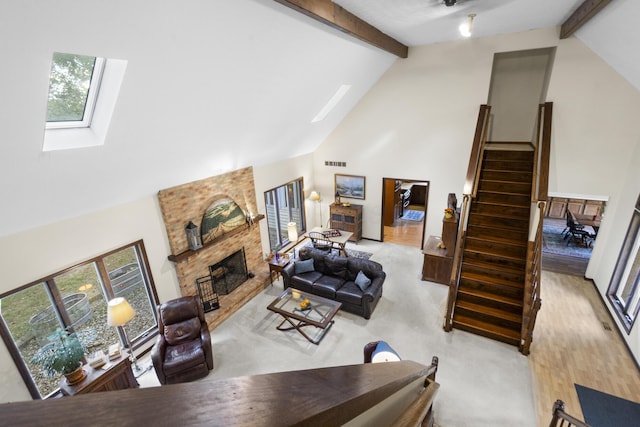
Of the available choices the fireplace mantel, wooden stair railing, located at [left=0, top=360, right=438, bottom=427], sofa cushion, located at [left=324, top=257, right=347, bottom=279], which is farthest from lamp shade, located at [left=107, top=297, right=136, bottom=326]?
wooden stair railing, located at [left=0, top=360, right=438, bottom=427]

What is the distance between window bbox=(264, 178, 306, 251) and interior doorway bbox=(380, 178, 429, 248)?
2.44 meters

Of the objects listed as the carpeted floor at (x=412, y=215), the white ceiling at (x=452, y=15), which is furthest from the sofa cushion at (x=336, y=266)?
the carpeted floor at (x=412, y=215)

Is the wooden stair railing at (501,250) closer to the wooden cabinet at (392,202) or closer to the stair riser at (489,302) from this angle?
the stair riser at (489,302)

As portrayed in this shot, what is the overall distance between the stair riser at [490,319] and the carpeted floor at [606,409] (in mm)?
1044

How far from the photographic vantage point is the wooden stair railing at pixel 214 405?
439mm

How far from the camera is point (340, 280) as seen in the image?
638cm

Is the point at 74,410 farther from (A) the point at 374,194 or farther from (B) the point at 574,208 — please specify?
(B) the point at 574,208

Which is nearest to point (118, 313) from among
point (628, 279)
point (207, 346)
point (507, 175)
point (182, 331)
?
point (182, 331)

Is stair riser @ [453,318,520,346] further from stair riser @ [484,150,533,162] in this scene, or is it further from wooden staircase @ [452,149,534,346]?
stair riser @ [484,150,533,162]

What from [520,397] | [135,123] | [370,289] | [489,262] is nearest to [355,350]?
[370,289]

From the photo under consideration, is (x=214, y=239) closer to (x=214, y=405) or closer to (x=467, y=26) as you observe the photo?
(x=467, y=26)

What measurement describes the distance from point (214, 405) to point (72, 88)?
3697 millimetres

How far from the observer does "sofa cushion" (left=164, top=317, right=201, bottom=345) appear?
4.71 metres

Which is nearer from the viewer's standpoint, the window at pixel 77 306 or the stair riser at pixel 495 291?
the window at pixel 77 306
